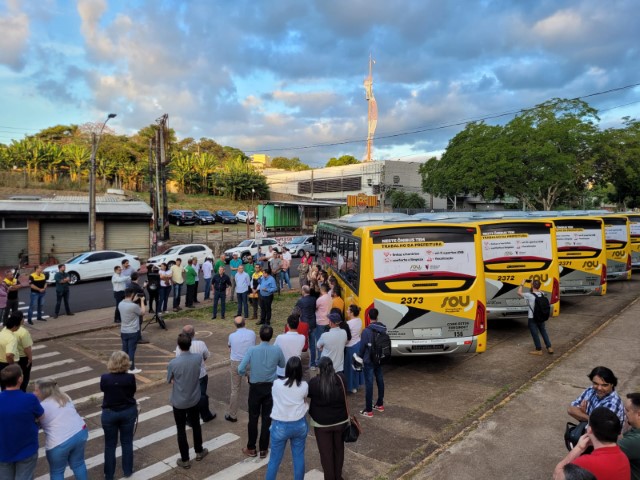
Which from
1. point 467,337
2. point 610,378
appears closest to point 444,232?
point 467,337

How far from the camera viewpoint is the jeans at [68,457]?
4.60m

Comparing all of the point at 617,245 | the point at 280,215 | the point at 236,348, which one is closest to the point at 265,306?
the point at 236,348

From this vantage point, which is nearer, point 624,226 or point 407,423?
point 407,423

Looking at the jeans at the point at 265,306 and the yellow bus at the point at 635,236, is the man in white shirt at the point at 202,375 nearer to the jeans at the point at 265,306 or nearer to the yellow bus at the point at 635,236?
the jeans at the point at 265,306

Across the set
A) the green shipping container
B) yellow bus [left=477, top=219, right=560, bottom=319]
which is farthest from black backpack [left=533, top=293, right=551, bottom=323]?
the green shipping container

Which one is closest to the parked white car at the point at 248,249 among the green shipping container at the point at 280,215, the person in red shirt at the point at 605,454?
the green shipping container at the point at 280,215

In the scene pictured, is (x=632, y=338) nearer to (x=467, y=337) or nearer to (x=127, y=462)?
(x=467, y=337)

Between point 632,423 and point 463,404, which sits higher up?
point 632,423

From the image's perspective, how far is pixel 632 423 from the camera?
3.68m

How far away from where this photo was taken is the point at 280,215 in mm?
48531

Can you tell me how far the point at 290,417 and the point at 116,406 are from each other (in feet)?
7.08

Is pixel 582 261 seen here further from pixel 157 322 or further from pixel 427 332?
pixel 157 322

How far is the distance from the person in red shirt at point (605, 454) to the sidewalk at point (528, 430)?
2.39 meters

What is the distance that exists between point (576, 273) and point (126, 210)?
28447mm
